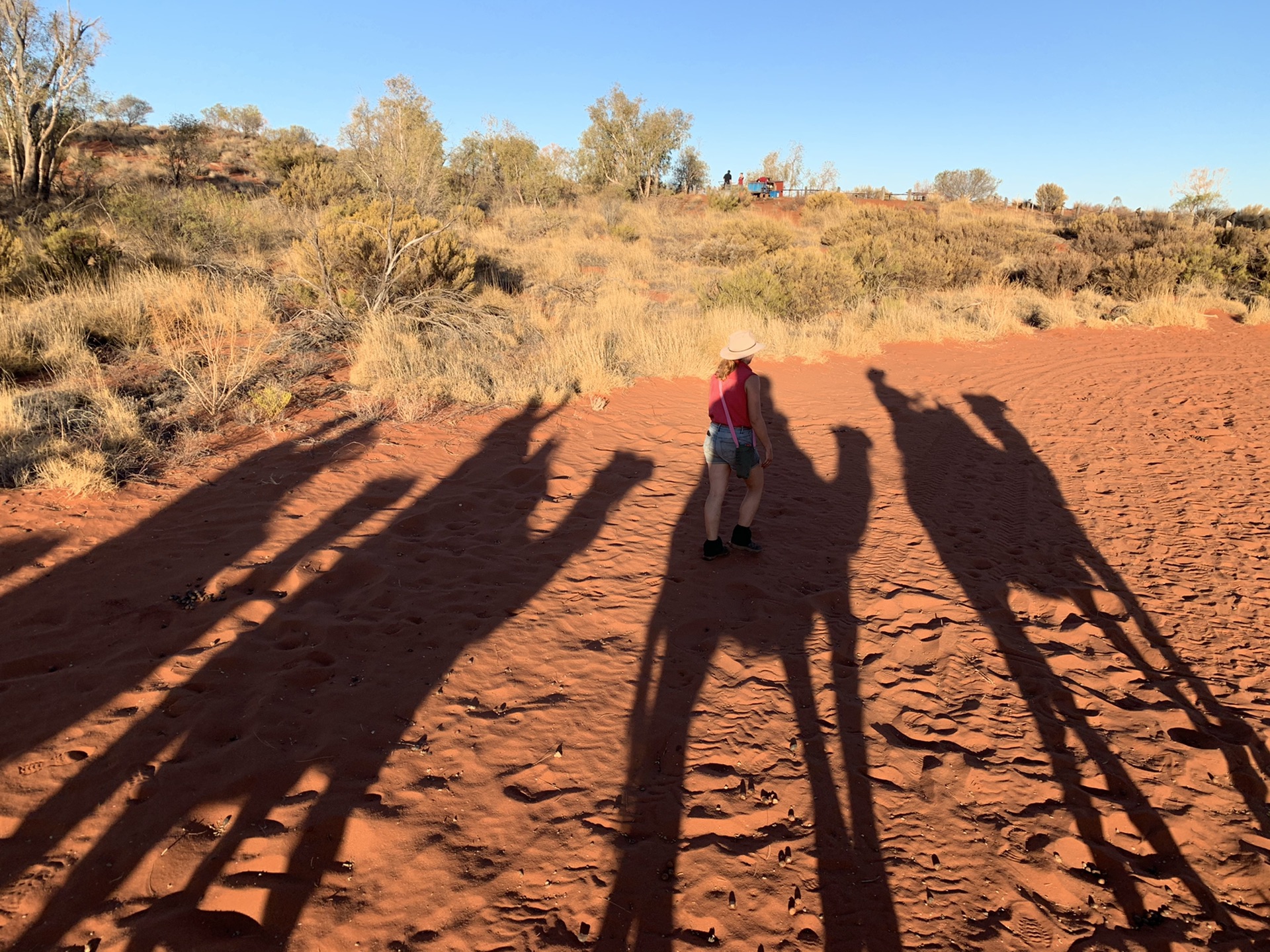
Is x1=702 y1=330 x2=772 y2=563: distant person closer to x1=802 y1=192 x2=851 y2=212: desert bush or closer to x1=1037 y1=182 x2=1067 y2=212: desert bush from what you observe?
x1=802 y1=192 x2=851 y2=212: desert bush

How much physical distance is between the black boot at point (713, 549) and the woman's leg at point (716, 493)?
67mm

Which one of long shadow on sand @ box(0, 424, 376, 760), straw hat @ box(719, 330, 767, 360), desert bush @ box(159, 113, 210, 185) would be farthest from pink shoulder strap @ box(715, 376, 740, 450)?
desert bush @ box(159, 113, 210, 185)

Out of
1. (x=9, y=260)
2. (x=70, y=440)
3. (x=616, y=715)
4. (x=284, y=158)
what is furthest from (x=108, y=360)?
(x=284, y=158)

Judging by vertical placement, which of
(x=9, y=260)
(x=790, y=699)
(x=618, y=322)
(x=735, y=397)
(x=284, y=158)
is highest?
(x=284, y=158)

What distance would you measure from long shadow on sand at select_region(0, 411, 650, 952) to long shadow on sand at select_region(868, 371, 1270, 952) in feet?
9.27

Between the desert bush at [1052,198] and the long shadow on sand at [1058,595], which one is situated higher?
the desert bush at [1052,198]

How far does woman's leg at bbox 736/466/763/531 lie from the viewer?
15.1 feet

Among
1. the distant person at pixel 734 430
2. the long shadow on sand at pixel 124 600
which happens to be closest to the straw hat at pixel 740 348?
the distant person at pixel 734 430

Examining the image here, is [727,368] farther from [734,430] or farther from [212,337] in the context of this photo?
[212,337]

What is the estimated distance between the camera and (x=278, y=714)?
3.02 meters

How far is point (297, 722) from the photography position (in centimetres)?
299

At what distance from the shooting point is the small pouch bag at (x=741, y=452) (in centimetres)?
441

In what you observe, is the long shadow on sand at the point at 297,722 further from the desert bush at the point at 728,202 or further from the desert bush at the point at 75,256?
the desert bush at the point at 728,202

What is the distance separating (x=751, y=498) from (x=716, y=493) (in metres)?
0.33
